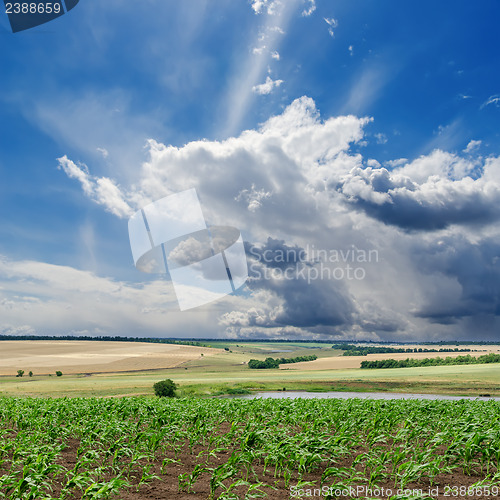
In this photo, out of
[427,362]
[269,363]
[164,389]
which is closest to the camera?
[164,389]

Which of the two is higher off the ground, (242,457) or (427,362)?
(242,457)

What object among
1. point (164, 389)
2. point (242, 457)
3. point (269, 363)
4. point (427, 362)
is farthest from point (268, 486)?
point (269, 363)

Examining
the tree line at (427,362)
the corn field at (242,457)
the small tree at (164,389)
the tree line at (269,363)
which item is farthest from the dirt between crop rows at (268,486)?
the tree line at (269,363)

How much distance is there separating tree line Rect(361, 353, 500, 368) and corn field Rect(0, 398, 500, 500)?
269 feet

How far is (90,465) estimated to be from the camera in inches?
372

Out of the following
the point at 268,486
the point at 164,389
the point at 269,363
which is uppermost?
the point at 268,486

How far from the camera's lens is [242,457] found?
8484mm

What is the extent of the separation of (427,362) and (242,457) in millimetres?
98395

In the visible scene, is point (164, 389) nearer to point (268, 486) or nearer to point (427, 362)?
point (268, 486)

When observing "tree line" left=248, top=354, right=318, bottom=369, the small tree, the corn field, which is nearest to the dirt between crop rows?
the corn field

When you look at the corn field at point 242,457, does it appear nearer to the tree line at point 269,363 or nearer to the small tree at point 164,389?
the small tree at point 164,389

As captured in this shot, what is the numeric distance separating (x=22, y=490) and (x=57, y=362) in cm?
9154

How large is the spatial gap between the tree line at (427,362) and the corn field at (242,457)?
269 ft

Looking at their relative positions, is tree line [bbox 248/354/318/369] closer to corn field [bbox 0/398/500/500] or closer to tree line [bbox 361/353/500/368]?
tree line [bbox 361/353/500/368]
